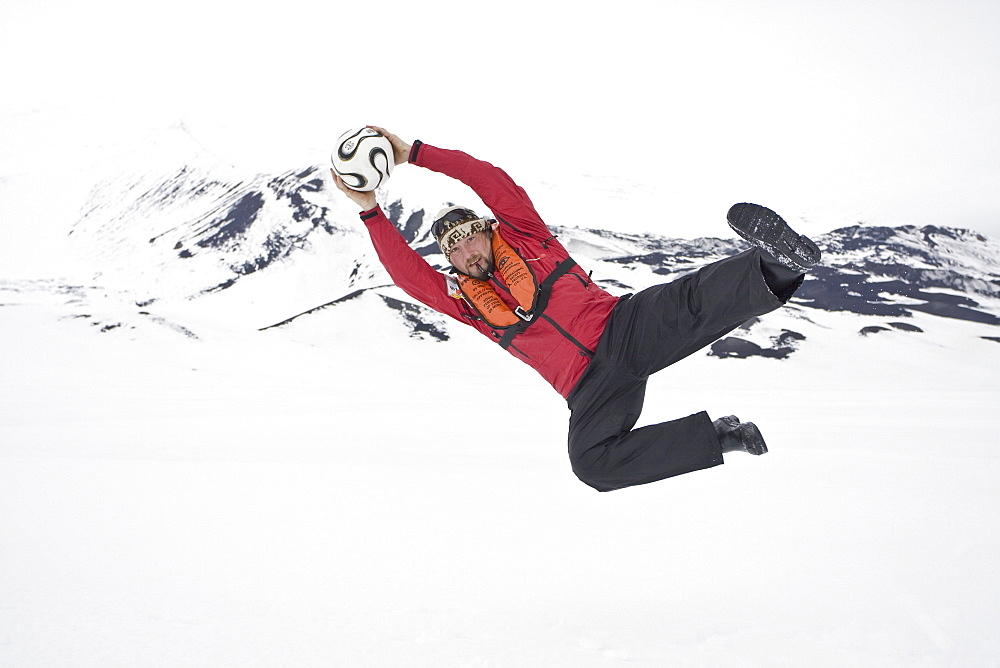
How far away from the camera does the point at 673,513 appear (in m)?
4.21

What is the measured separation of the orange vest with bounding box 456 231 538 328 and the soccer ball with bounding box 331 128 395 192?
688mm

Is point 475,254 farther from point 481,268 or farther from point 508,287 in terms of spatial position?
point 508,287

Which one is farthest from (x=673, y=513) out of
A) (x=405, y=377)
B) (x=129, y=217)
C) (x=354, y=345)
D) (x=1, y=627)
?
(x=129, y=217)

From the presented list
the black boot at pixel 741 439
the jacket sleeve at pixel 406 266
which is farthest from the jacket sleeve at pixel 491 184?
the black boot at pixel 741 439

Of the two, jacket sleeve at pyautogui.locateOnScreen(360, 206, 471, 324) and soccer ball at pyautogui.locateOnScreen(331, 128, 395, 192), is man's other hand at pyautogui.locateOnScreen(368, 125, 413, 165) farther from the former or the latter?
jacket sleeve at pyautogui.locateOnScreen(360, 206, 471, 324)

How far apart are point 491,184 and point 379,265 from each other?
22809 mm

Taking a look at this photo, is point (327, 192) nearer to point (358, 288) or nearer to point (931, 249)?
point (358, 288)

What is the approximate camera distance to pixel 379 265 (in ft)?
83.5

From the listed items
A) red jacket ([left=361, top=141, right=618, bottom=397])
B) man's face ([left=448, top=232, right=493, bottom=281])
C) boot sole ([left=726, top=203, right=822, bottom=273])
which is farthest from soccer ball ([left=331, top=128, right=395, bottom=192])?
boot sole ([left=726, top=203, right=822, bottom=273])

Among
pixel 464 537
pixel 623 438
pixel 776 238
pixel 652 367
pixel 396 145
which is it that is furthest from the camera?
pixel 464 537

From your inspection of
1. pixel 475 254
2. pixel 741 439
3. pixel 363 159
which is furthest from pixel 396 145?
pixel 741 439

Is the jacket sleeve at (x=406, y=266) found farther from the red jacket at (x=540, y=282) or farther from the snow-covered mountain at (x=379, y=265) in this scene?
the snow-covered mountain at (x=379, y=265)

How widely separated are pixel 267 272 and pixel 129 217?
13714mm

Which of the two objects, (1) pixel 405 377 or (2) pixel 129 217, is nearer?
(1) pixel 405 377
